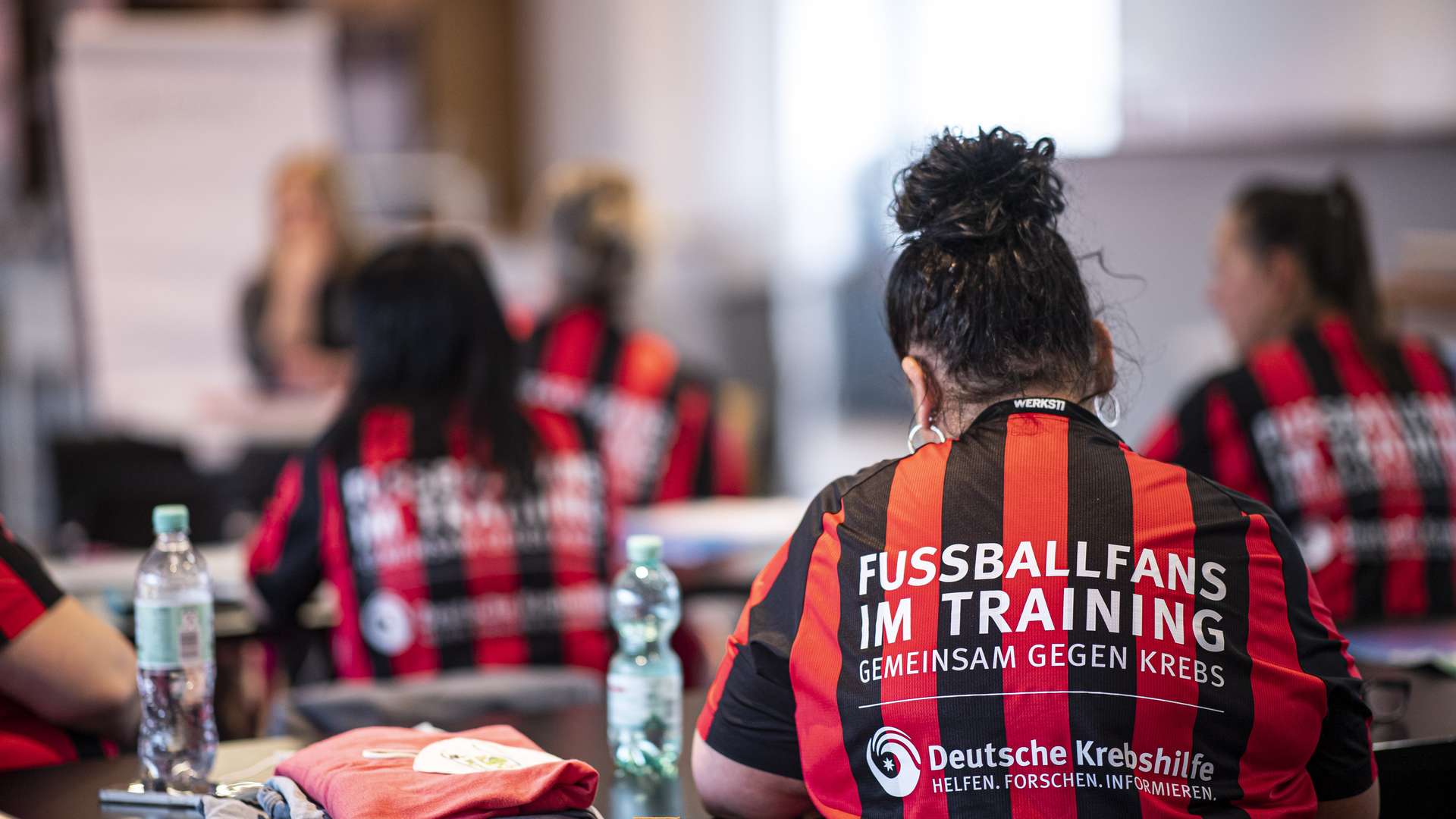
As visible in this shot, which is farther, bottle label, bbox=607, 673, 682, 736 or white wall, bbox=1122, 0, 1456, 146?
white wall, bbox=1122, 0, 1456, 146

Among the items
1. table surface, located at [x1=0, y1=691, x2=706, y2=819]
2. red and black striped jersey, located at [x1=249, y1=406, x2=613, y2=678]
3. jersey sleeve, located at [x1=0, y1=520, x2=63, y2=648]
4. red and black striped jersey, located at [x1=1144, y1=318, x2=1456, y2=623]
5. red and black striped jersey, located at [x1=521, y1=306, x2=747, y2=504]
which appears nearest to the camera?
table surface, located at [x1=0, y1=691, x2=706, y2=819]

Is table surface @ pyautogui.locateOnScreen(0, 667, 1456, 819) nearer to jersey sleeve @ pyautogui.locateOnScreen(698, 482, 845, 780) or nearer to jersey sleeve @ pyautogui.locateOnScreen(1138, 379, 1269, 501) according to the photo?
jersey sleeve @ pyautogui.locateOnScreen(698, 482, 845, 780)

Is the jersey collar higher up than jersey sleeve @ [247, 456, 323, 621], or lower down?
higher up

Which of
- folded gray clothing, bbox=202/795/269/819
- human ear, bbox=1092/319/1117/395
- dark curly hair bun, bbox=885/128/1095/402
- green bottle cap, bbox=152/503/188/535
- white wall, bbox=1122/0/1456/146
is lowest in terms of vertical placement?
folded gray clothing, bbox=202/795/269/819

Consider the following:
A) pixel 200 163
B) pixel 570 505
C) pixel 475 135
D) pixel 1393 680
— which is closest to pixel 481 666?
pixel 570 505

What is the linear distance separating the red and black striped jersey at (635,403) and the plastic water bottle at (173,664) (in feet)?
5.76

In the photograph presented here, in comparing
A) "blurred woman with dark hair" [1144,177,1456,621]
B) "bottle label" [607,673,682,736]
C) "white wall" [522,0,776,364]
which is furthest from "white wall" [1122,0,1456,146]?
"bottle label" [607,673,682,736]

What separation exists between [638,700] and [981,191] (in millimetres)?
617

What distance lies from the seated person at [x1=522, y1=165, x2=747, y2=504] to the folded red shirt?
198 centimetres

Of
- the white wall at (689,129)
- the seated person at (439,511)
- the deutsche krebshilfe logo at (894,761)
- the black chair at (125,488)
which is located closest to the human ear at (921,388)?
the deutsche krebshilfe logo at (894,761)

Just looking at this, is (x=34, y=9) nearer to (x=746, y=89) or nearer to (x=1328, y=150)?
(x=746, y=89)

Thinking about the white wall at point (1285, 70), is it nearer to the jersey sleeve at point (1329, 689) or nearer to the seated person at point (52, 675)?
the jersey sleeve at point (1329, 689)

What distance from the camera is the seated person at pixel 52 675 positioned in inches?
58.9

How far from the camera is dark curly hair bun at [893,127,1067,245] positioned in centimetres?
126
